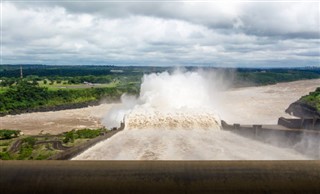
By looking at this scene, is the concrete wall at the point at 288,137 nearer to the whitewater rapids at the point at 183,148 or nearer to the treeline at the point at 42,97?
the whitewater rapids at the point at 183,148

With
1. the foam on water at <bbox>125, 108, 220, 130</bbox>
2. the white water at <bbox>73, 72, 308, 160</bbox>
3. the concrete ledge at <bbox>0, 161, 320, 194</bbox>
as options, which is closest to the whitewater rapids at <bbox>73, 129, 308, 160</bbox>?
the white water at <bbox>73, 72, 308, 160</bbox>

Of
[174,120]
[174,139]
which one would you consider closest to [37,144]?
[174,120]

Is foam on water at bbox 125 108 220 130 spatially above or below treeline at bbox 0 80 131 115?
above

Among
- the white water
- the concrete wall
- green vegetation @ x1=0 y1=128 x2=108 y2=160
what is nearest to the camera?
the white water

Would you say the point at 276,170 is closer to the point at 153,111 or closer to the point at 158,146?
→ the point at 158,146

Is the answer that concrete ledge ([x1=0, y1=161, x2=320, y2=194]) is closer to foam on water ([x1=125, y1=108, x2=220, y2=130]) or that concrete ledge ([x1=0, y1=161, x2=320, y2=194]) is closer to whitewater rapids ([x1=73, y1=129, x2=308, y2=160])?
whitewater rapids ([x1=73, y1=129, x2=308, y2=160])

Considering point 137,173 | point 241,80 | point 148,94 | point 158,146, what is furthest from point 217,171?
point 241,80
